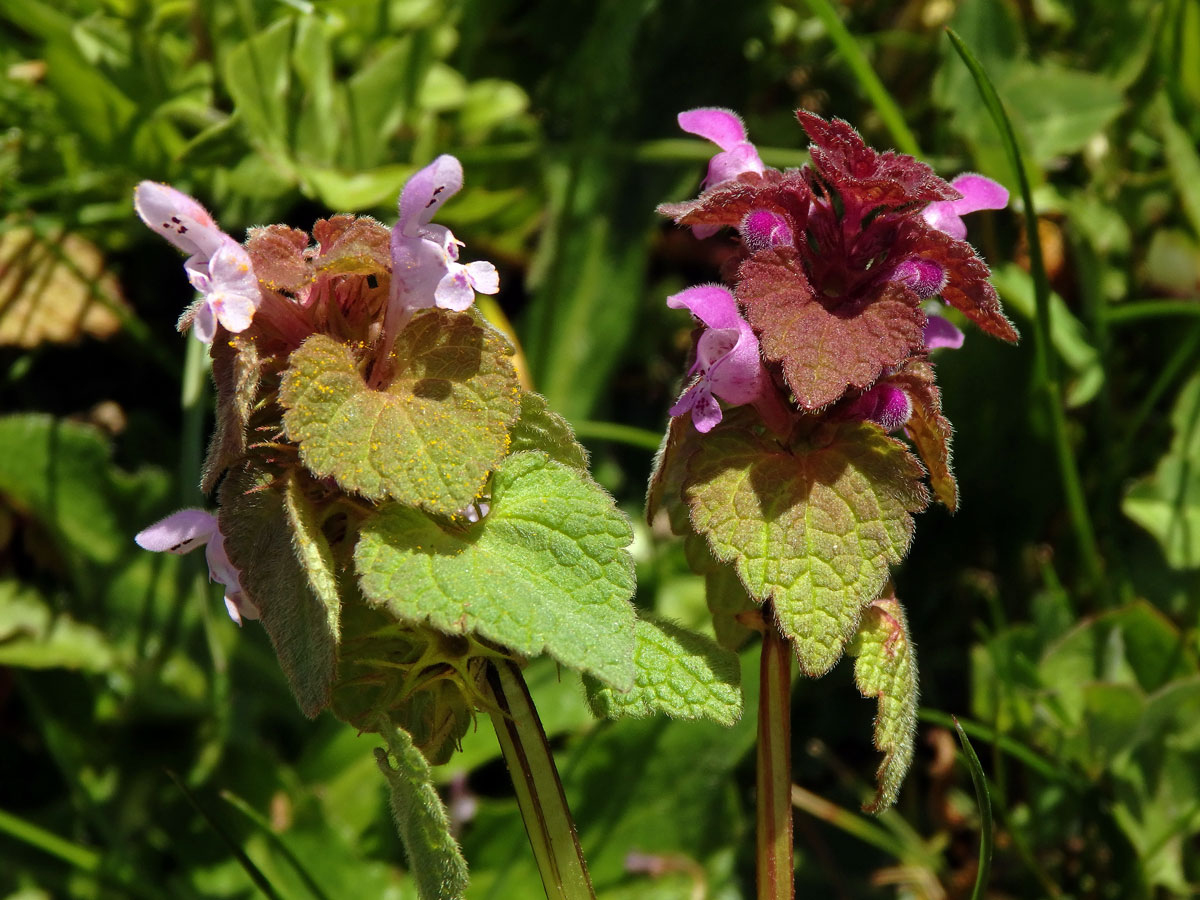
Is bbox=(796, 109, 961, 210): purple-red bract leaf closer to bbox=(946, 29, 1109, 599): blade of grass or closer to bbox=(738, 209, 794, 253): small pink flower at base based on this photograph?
bbox=(738, 209, 794, 253): small pink flower at base

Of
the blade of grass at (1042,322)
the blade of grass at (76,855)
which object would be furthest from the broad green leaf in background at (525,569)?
the blade of grass at (76,855)

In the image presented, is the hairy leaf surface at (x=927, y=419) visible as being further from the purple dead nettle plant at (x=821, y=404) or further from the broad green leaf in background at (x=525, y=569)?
the broad green leaf in background at (x=525, y=569)

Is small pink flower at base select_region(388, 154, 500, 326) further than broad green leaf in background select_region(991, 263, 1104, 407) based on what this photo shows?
No

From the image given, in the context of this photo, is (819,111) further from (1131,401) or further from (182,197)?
(182,197)

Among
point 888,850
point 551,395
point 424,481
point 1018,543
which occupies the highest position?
point 424,481

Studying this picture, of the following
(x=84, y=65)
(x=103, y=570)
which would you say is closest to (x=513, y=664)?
(x=103, y=570)

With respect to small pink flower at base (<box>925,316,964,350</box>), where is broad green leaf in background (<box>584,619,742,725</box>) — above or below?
below

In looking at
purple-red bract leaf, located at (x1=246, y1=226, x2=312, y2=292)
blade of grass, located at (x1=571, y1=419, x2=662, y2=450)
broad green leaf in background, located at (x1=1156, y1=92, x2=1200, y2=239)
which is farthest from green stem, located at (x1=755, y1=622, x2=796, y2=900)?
broad green leaf in background, located at (x1=1156, y1=92, x2=1200, y2=239)
